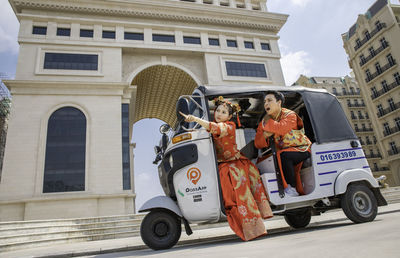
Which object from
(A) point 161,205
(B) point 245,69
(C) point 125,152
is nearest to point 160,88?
(B) point 245,69

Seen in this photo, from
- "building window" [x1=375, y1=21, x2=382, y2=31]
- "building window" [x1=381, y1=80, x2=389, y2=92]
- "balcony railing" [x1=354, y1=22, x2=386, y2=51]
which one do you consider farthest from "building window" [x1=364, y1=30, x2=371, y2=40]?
"building window" [x1=381, y1=80, x2=389, y2=92]

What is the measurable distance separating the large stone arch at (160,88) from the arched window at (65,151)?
5552mm

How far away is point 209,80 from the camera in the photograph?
73.5 feet

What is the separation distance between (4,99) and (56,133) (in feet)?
50.2

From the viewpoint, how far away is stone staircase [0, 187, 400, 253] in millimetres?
8461

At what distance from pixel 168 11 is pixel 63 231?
65.7 ft

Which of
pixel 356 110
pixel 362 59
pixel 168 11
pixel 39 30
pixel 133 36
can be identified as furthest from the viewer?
pixel 356 110

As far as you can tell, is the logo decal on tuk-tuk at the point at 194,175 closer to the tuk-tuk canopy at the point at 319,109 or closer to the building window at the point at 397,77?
the tuk-tuk canopy at the point at 319,109

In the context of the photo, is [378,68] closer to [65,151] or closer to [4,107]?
[65,151]

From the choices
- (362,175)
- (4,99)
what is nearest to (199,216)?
(362,175)

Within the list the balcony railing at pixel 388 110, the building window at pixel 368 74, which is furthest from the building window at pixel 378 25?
the balcony railing at pixel 388 110

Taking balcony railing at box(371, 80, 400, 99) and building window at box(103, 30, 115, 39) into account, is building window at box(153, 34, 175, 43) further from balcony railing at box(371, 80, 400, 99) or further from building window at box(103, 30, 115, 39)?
balcony railing at box(371, 80, 400, 99)

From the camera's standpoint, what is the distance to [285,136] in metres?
4.12

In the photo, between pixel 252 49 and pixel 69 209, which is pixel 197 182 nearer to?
pixel 69 209
